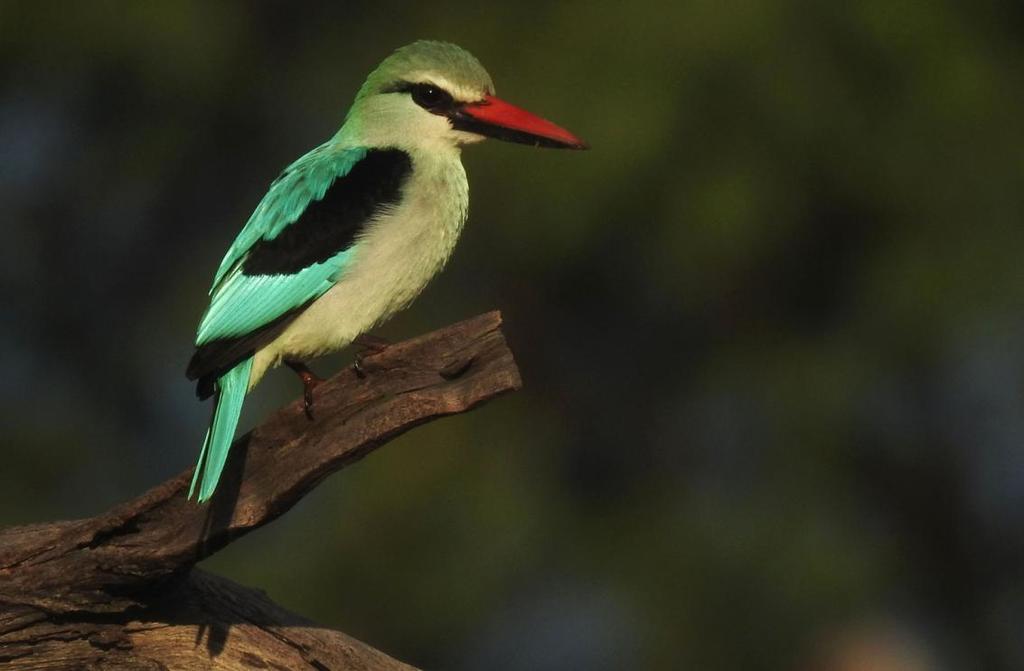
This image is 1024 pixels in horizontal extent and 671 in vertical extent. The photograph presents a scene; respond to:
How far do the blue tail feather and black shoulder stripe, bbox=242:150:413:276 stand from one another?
1.02 ft

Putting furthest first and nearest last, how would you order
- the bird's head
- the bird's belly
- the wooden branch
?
the bird's head < the bird's belly < the wooden branch

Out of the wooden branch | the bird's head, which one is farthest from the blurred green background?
the wooden branch

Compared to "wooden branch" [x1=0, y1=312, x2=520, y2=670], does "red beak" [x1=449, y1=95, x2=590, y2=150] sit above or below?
above

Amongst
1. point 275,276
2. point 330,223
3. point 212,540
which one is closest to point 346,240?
point 330,223

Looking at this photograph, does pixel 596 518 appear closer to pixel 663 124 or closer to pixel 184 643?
pixel 663 124

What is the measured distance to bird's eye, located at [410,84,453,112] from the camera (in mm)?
5270

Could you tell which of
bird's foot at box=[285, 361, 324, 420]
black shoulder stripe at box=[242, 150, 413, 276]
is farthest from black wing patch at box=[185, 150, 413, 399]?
bird's foot at box=[285, 361, 324, 420]

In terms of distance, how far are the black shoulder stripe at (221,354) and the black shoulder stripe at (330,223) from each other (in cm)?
23

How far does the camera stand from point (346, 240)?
4.77 m

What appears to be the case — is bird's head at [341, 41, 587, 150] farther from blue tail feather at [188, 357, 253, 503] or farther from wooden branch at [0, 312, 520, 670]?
wooden branch at [0, 312, 520, 670]

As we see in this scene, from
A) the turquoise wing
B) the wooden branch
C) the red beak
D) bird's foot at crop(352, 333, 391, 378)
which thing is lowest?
the wooden branch

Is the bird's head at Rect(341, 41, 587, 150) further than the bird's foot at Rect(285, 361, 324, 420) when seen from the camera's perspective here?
Yes

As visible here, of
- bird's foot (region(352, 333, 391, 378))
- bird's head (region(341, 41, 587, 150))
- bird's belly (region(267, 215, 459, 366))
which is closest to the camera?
bird's foot (region(352, 333, 391, 378))

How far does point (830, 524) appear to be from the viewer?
8.54 meters
